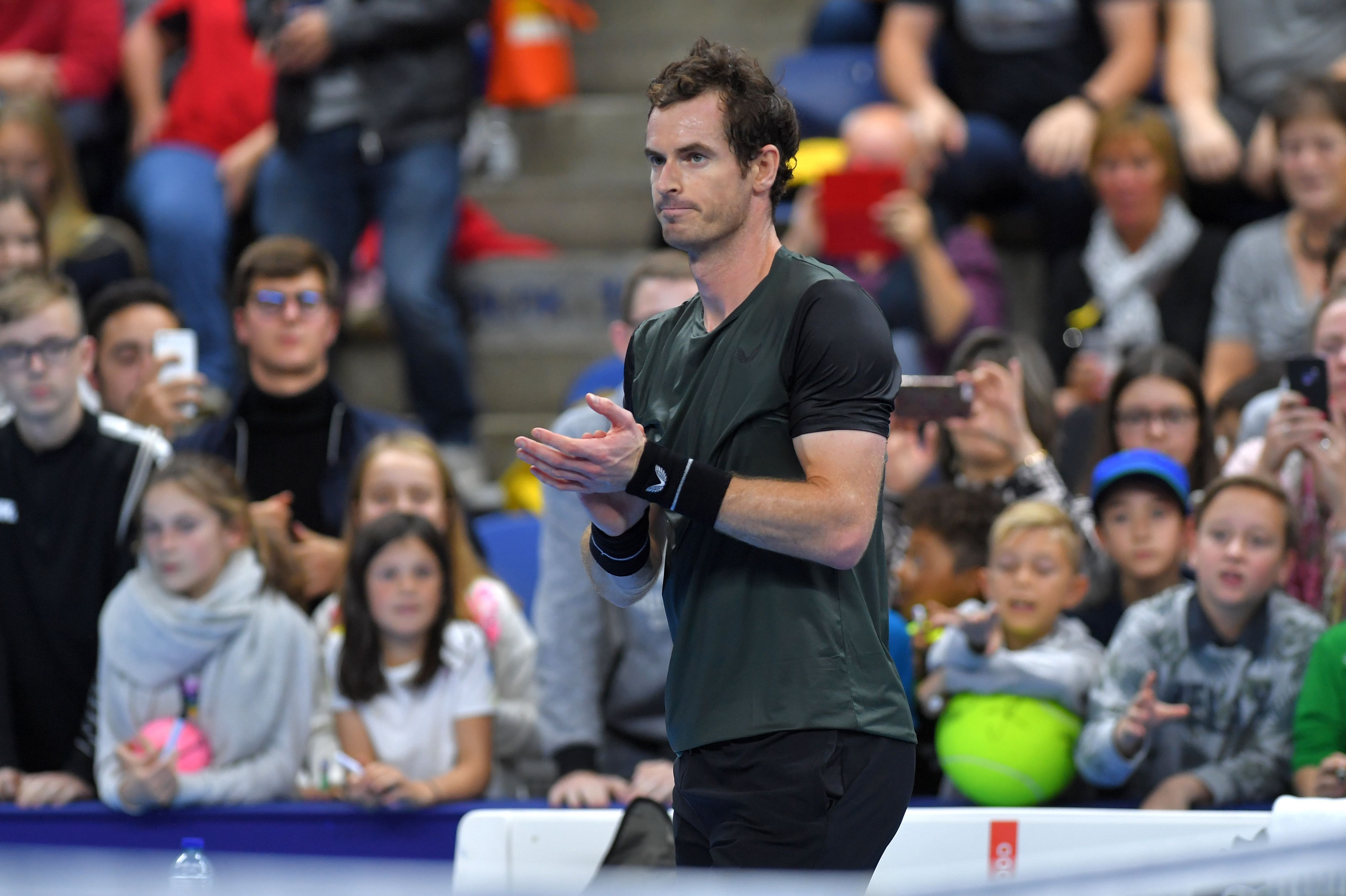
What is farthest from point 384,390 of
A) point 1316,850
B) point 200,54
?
point 1316,850

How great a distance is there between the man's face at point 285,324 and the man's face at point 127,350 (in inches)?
18.2

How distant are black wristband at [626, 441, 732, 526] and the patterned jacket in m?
1.80

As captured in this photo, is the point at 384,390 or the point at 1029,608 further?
the point at 384,390

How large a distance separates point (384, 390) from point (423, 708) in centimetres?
307

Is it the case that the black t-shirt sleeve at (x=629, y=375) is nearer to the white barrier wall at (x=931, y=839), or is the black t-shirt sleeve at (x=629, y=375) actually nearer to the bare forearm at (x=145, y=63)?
the white barrier wall at (x=931, y=839)

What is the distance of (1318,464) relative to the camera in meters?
4.18

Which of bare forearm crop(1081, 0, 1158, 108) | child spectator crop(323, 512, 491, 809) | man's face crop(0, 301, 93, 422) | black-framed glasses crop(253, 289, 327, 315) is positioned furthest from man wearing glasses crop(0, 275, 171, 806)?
bare forearm crop(1081, 0, 1158, 108)

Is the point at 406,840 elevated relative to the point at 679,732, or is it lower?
lower

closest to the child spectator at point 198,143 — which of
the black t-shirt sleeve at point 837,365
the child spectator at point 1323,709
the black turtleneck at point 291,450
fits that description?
the black turtleneck at point 291,450

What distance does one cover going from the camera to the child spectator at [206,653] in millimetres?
4262

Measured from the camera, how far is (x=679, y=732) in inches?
102

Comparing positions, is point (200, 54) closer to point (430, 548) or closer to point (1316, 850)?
point (430, 548)

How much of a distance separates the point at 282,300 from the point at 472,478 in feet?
4.80

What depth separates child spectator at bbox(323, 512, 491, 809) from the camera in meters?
4.34
